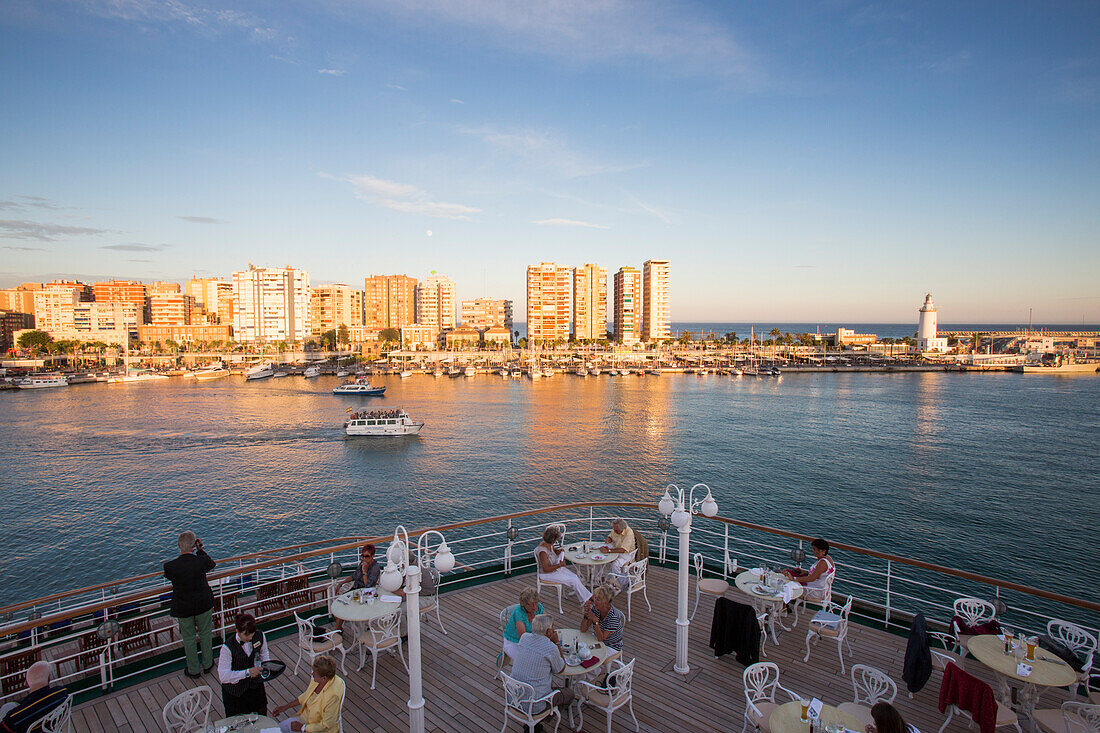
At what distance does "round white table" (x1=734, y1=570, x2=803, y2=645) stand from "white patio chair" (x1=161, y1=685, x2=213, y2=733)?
5370mm

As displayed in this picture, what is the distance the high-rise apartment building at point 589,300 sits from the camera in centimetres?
12912

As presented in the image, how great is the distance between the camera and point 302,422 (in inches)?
1812

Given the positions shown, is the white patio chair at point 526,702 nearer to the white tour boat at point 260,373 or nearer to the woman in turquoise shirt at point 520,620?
the woman in turquoise shirt at point 520,620

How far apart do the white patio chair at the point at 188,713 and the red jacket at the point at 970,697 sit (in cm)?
592

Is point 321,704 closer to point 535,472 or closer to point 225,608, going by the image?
point 225,608

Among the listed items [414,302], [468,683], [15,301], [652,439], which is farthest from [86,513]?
[15,301]

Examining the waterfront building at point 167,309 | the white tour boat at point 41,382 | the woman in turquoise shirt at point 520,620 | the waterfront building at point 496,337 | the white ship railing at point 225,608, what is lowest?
the white tour boat at point 41,382

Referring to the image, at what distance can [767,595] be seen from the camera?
19.8ft

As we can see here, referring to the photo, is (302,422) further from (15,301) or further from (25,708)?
(15,301)

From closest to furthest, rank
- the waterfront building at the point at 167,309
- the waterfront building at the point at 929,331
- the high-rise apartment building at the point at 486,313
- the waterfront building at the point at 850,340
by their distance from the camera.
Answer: the waterfront building at the point at 929,331 < the waterfront building at the point at 850,340 < the waterfront building at the point at 167,309 < the high-rise apartment building at the point at 486,313

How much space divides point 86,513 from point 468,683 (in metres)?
26.4

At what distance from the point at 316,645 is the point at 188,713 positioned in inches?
53.3

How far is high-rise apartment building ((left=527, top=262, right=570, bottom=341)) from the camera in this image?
396ft

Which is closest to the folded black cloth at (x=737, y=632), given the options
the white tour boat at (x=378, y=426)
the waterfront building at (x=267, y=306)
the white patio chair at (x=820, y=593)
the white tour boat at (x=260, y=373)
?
the white patio chair at (x=820, y=593)
